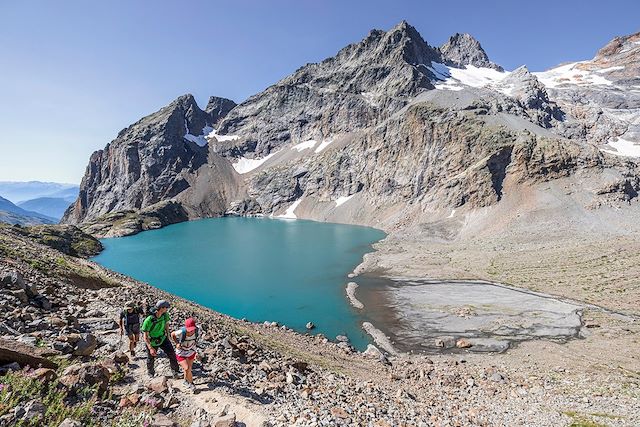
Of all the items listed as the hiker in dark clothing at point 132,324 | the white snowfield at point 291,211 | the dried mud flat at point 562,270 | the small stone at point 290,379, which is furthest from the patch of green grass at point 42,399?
the white snowfield at point 291,211

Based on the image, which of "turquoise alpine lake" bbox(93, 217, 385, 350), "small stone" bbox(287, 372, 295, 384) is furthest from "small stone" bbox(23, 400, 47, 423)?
"turquoise alpine lake" bbox(93, 217, 385, 350)

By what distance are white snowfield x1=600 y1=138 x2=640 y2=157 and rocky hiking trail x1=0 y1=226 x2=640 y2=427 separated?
476 ft

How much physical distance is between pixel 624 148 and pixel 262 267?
153m

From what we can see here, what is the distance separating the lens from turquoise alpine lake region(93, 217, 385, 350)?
4581 centimetres

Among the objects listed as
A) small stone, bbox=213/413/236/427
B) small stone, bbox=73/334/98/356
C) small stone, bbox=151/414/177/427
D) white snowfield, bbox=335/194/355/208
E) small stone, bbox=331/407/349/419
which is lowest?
small stone, bbox=331/407/349/419

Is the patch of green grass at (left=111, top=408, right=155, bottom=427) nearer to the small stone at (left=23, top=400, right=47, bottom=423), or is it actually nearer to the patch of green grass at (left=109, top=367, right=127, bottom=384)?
the small stone at (left=23, top=400, right=47, bottom=423)

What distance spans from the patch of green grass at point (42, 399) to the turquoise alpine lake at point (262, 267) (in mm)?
29683

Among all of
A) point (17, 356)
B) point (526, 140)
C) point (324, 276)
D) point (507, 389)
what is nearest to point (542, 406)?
point (507, 389)

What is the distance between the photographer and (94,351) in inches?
500

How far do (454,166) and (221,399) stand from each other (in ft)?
389

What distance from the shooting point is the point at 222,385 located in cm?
1260

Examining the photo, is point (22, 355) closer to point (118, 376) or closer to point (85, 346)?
point (118, 376)

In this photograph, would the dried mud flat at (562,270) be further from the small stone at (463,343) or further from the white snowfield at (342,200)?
the white snowfield at (342,200)

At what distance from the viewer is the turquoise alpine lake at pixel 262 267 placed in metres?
45.8
